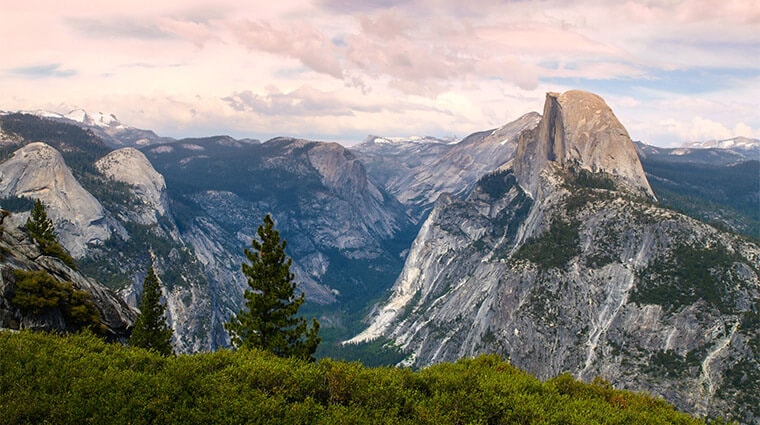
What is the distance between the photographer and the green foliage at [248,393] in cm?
2233

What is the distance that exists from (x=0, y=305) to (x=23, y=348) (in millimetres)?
7905

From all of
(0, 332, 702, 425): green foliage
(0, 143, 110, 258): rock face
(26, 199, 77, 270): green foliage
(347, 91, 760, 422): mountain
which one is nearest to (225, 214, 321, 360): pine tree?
(0, 332, 702, 425): green foliage

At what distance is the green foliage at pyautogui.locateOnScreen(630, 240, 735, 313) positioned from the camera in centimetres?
13662

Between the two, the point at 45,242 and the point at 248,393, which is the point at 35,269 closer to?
the point at 45,242

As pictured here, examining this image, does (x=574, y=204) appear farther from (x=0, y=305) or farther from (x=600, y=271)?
(x=0, y=305)

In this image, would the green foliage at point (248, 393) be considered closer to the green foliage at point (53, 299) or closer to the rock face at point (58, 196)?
the green foliage at point (53, 299)

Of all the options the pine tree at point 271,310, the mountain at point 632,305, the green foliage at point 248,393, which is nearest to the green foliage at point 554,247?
the mountain at point 632,305

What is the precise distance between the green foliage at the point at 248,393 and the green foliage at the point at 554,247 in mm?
146636

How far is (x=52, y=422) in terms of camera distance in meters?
20.9

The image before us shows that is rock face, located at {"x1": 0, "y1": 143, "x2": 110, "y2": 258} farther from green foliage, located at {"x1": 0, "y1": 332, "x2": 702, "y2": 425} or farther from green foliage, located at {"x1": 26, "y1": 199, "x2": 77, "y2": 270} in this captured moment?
green foliage, located at {"x1": 0, "y1": 332, "x2": 702, "y2": 425}

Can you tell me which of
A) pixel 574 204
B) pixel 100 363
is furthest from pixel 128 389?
pixel 574 204

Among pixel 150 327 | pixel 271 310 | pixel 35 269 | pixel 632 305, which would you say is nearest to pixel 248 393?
pixel 271 310

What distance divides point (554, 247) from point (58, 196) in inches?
7187

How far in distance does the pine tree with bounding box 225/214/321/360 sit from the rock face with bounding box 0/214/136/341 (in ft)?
34.5
